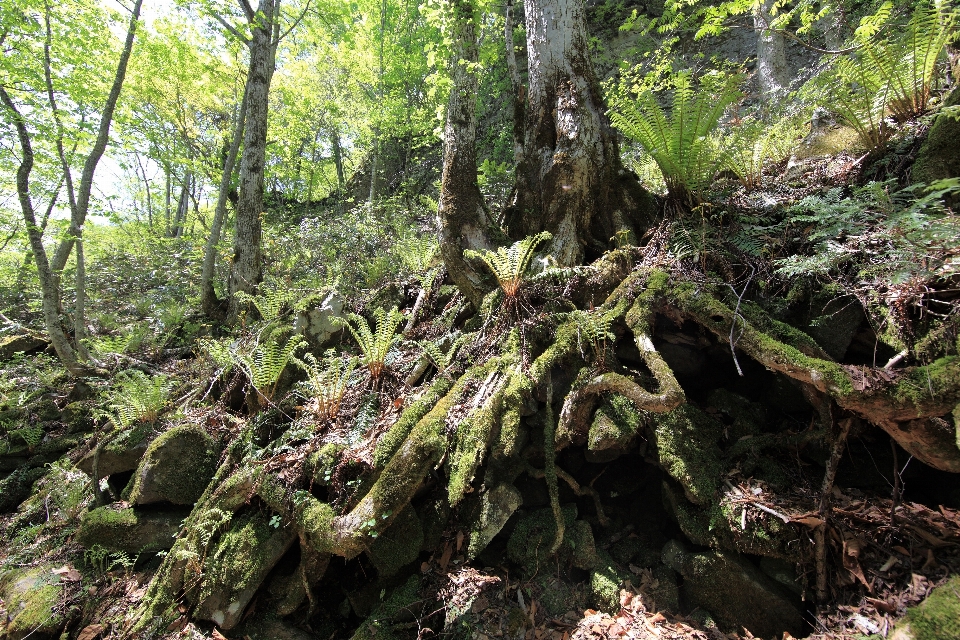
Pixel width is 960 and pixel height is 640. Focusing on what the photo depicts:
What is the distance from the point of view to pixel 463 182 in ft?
15.0

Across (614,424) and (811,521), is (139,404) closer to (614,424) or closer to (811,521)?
(614,424)

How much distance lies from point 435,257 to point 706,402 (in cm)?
362

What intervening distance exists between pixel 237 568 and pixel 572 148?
16.0 ft

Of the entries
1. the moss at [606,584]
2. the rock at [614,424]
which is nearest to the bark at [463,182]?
the rock at [614,424]

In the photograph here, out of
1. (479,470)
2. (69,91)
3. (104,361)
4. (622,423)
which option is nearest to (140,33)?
(69,91)

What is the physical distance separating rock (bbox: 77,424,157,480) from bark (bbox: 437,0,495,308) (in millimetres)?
4250

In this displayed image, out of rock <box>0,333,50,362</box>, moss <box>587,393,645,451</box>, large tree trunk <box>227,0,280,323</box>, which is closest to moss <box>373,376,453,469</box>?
moss <box>587,393,645,451</box>

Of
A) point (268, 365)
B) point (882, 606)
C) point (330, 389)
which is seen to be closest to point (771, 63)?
point (882, 606)

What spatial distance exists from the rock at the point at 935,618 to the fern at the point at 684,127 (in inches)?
119

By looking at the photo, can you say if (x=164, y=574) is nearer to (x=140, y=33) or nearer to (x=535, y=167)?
(x=535, y=167)

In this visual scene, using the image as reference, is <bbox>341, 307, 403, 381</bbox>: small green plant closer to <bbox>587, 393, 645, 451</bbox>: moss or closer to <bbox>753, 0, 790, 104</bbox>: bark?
<bbox>587, 393, 645, 451</bbox>: moss

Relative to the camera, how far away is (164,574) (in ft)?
11.7

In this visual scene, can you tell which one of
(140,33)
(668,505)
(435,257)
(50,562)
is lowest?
(50,562)

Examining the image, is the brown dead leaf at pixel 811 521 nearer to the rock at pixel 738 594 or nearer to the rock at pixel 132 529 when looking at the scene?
the rock at pixel 738 594
